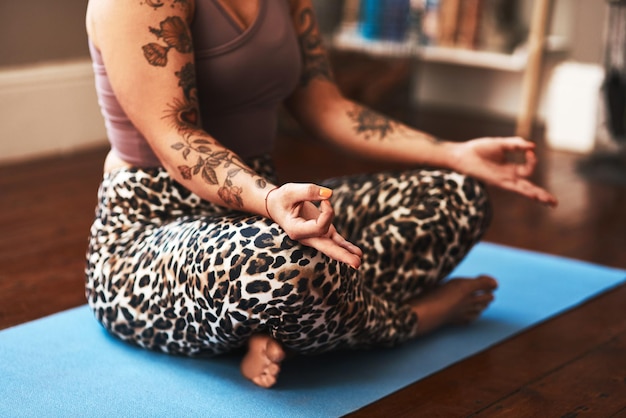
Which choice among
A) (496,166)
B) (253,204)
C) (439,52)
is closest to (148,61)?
(253,204)

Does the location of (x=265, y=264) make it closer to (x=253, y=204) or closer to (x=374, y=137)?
(x=253, y=204)

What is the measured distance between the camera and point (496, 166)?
5.39 feet

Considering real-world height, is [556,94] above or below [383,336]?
below

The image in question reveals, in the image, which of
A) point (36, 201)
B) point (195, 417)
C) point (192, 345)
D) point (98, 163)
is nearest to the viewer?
point (195, 417)

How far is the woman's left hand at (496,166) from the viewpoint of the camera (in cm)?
163

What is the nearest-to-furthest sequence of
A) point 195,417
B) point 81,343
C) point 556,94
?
point 195,417
point 81,343
point 556,94

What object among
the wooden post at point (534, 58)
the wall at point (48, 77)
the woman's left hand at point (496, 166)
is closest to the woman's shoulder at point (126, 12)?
the woman's left hand at point (496, 166)

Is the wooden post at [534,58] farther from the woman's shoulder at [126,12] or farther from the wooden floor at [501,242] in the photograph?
the woman's shoulder at [126,12]

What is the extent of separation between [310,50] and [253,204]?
51 cm

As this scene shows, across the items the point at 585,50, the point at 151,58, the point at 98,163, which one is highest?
the point at 151,58

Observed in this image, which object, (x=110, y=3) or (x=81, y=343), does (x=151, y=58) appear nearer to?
(x=110, y=3)

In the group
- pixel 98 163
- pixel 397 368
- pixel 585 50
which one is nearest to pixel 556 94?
pixel 585 50

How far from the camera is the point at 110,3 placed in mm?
1360

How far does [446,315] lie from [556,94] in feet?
6.33
